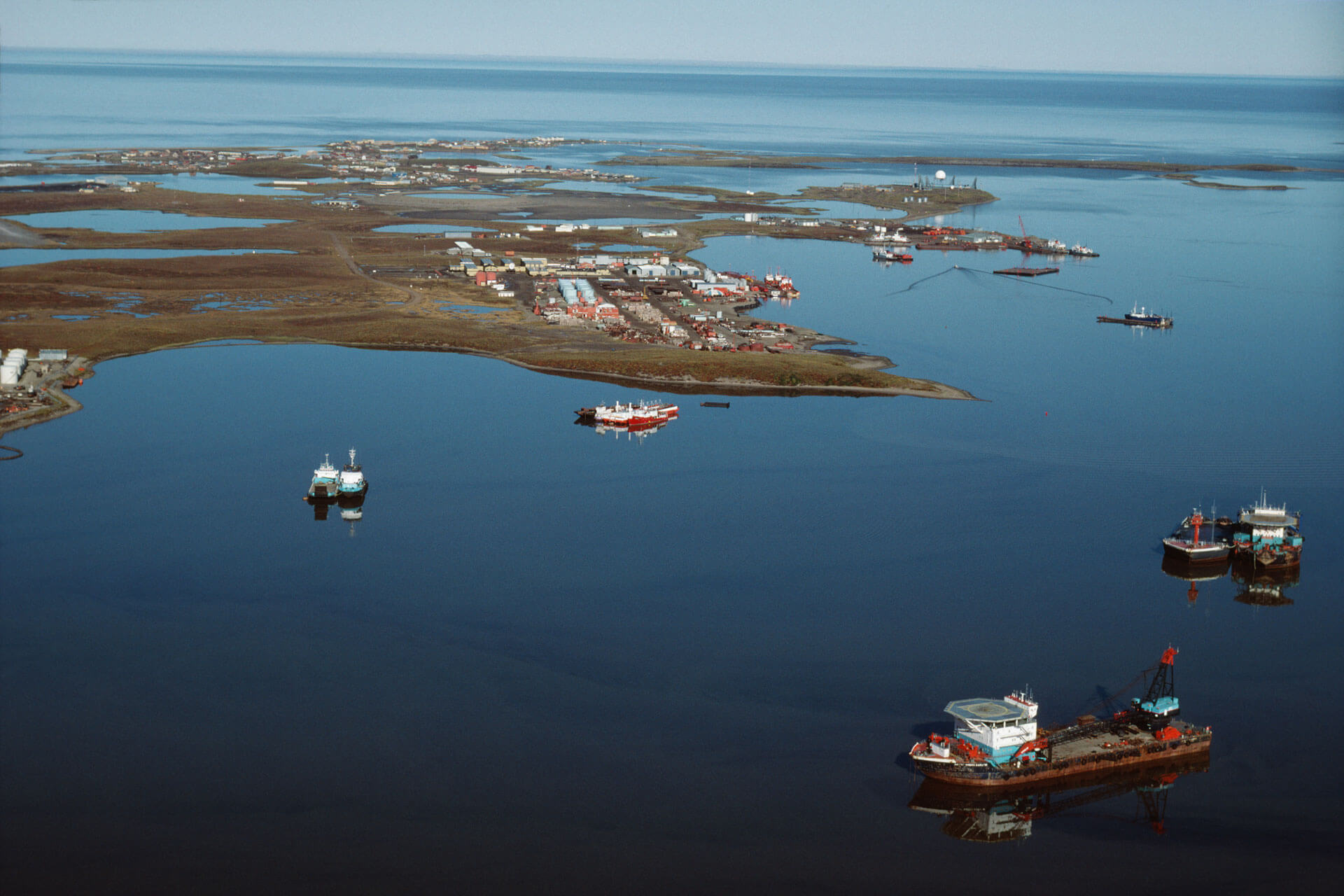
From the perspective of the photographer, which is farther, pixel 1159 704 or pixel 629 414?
pixel 629 414

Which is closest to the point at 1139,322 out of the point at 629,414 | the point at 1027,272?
the point at 1027,272

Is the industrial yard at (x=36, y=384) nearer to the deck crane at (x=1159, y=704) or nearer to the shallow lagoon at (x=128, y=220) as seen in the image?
the deck crane at (x=1159, y=704)

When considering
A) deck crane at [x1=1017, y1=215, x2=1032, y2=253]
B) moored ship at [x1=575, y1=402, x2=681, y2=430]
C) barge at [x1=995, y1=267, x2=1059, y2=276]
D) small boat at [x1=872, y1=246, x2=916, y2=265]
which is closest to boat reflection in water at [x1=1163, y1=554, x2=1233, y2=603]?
moored ship at [x1=575, y1=402, x2=681, y2=430]

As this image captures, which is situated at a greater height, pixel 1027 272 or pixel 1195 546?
pixel 1027 272

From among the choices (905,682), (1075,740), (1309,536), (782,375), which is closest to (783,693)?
(905,682)

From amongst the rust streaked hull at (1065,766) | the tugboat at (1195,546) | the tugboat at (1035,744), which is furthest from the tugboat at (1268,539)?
the rust streaked hull at (1065,766)

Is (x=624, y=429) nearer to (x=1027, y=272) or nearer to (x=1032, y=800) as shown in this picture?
(x=1032, y=800)

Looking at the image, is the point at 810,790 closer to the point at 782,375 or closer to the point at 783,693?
the point at 783,693

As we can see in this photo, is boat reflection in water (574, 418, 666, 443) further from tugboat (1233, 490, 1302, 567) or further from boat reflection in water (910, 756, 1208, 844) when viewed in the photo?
boat reflection in water (910, 756, 1208, 844)
